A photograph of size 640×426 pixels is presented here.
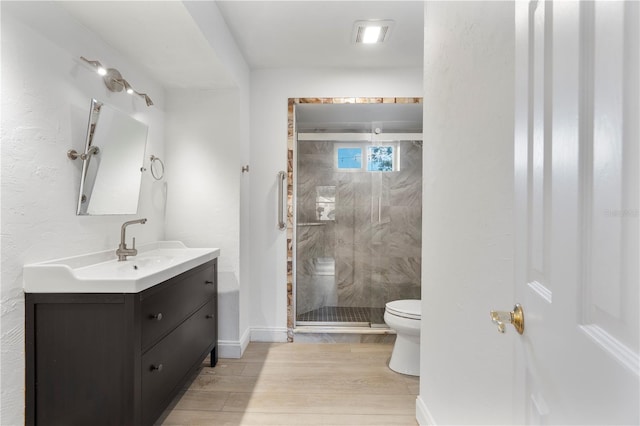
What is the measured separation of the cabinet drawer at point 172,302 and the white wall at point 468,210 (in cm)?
130

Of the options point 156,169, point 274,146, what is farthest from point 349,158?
point 156,169

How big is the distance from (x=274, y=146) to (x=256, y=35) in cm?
88

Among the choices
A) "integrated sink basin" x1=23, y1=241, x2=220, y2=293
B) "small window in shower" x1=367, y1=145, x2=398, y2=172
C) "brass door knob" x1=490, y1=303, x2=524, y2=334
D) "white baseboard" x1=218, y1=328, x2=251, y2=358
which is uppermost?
"small window in shower" x1=367, y1=145, x2=398, y2=172

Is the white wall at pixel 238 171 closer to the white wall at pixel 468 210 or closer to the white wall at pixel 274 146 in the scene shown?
the white wall at pixel 274 146

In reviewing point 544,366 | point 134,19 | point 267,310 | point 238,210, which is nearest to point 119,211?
point 238,210

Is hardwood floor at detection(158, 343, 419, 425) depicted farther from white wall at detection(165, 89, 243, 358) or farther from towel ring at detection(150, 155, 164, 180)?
towel ring at detection(150, 155, 164, 180)

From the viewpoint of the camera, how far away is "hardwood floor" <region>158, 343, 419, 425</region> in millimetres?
1980

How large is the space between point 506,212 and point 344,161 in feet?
8.13

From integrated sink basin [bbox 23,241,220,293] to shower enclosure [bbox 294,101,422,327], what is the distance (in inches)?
60.4

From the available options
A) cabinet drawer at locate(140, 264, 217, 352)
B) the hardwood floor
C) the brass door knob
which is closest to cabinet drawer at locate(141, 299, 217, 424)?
cabinet drawer at locate(140, 264, 217, 352)

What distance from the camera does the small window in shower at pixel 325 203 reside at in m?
3.53

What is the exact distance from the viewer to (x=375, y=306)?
3541 mm

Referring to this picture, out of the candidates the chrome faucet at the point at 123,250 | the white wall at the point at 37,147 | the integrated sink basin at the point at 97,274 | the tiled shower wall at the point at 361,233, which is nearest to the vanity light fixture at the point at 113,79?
the white wall at the point at 37,147

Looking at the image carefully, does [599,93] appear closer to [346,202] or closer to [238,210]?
[238,210]
